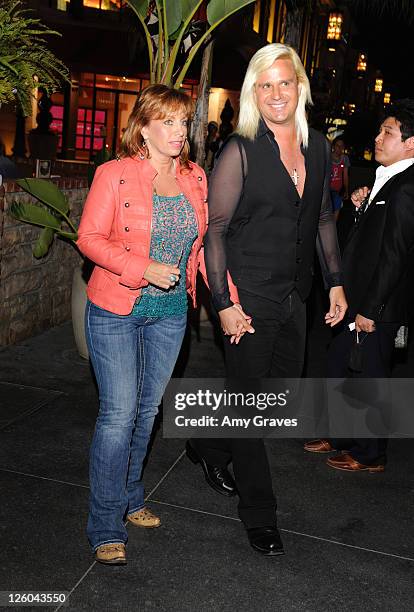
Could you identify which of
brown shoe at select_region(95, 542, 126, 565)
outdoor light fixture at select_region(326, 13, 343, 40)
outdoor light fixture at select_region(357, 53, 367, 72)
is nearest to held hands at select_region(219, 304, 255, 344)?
brown shoe at select_region(95, 542, 126, 565)

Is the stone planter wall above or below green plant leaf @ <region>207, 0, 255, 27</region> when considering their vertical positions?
below

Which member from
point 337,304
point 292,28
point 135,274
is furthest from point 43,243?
point 292,28

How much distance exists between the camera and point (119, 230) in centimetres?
341

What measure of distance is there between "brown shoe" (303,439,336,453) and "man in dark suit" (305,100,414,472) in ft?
0.75

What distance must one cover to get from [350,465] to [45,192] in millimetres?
3434

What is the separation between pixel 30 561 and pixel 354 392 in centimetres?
252

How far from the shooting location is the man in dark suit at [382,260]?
15.0 ft

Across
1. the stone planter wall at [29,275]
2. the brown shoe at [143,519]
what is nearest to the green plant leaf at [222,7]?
the stone planter wall at [29,275]

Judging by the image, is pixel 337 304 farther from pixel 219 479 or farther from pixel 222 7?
pixel 222 7

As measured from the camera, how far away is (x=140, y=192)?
134 inches

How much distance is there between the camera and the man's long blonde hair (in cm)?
366

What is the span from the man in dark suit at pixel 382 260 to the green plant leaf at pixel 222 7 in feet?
8.51

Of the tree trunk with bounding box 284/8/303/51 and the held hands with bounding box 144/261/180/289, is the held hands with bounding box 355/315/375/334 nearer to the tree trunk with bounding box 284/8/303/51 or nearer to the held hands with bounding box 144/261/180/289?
the held hands with bounding box 144/261/180/289

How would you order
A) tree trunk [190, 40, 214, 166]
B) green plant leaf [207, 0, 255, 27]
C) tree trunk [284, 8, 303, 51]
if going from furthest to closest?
tree trunk [284, 8, 303, 51] → tree trunk [190, 40, 214, 166] → green plant leaf [207, 0, 255, 27]
